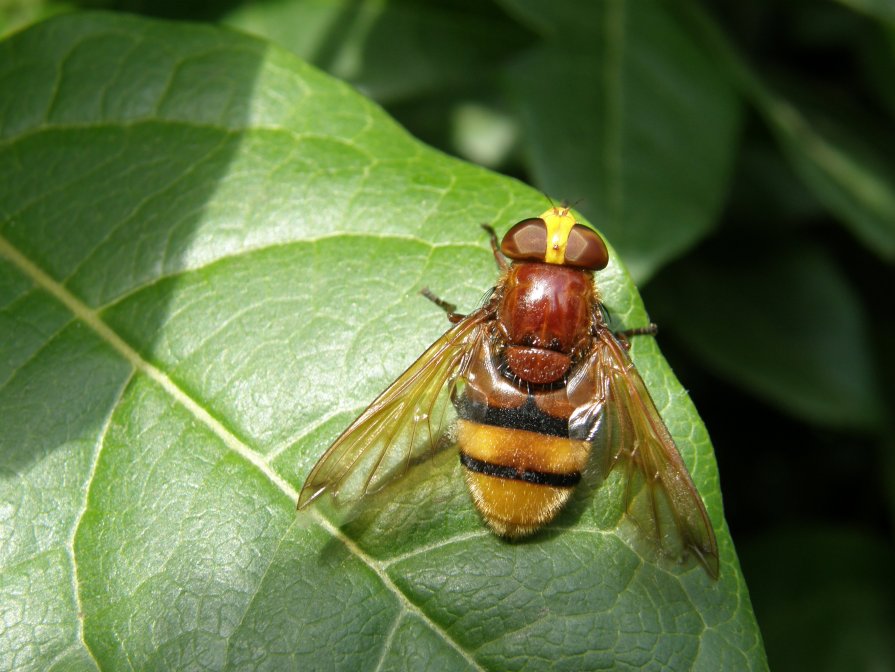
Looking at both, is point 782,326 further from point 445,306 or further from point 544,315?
point 445,306

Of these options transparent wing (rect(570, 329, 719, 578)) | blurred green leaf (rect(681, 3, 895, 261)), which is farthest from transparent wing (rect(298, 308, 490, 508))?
blurred green leaf (rect(681, 3, 895, 261))

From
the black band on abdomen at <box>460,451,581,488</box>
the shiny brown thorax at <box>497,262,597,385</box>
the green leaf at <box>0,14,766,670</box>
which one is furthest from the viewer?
the shiny brown thorax at <box>497,262,597,385</box>

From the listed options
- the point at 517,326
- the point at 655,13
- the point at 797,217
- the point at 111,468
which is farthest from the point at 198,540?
the point at 797,217

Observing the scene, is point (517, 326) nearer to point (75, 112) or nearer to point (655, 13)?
point (75, 112)

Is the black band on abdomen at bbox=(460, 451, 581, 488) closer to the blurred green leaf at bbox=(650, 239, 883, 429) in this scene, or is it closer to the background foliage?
the background foliage

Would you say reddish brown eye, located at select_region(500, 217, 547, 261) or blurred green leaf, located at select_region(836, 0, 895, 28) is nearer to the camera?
reddish brown eye, located at select_region(500, 217, 547, 261)

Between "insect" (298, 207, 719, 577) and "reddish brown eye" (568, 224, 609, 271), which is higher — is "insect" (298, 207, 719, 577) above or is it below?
below
